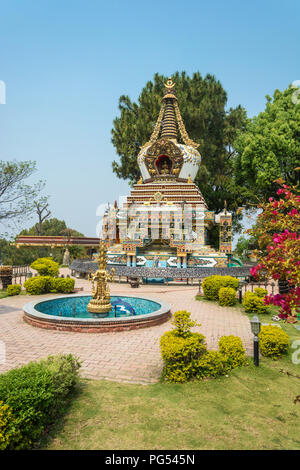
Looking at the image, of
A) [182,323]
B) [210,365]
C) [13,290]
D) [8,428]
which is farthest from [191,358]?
[13,290]

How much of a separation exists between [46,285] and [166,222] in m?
10.5

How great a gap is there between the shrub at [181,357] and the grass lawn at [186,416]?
0.22 metres

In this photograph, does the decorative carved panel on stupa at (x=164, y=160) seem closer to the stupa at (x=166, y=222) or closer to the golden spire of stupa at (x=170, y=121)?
the stupa at (x=166, y=222)

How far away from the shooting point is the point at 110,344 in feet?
26.4

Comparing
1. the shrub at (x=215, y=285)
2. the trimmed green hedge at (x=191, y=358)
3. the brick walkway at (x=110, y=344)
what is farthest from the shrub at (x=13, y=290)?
the trimmed green hedge at (x=191, y=358)

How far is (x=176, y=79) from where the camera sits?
3619cm

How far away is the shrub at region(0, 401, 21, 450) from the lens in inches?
133

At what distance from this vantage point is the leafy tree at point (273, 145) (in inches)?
1006

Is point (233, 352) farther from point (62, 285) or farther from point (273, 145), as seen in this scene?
point (273, 145)

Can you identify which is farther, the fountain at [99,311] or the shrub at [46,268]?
the shrub at [46,268]

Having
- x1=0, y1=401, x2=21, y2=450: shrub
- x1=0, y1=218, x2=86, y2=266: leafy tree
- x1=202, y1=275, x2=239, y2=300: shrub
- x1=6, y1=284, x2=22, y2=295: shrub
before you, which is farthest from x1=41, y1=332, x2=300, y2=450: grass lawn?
x1=0, y1=218, x2=86, y2=266: leafy tree

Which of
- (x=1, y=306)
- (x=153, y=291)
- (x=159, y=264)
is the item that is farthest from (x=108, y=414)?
(x=159, y=264)

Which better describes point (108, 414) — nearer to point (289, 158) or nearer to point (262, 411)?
point (262, 411)

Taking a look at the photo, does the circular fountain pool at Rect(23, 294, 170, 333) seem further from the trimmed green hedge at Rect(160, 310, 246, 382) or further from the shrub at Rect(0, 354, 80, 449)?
the shrub at Rect(0, 354, 80, 449)
